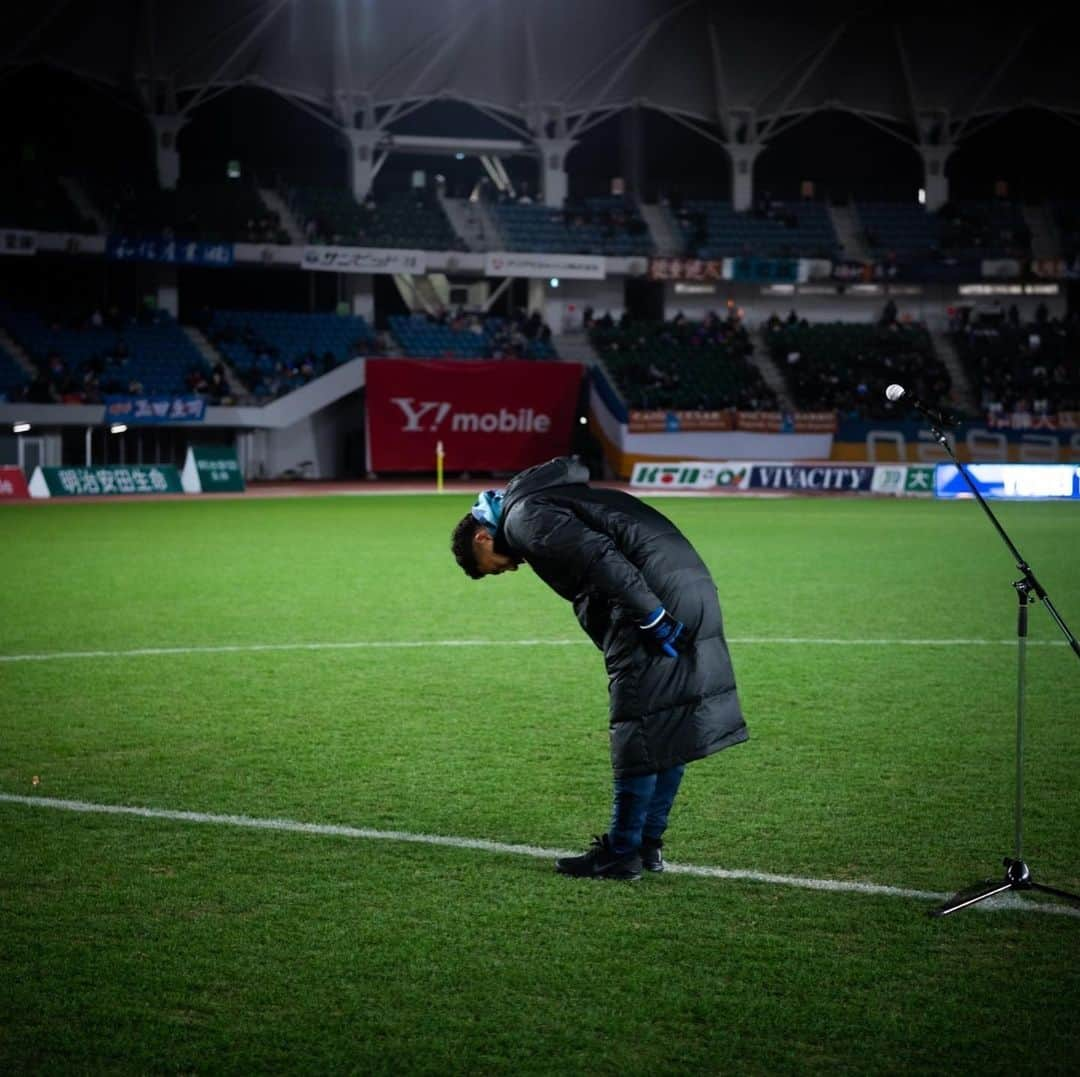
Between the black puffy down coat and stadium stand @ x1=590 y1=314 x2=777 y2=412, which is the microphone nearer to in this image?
the black puffy down coat

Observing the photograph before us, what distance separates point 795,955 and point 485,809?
91.0 inches

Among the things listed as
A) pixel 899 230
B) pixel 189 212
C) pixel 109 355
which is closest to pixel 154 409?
pixel 109 355

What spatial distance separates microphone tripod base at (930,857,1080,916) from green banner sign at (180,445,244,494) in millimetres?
35015

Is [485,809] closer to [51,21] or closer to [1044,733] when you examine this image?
[1044,733]

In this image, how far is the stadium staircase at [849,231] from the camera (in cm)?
5569

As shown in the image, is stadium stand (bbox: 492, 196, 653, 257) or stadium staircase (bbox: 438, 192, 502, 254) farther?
stadium stand (bbox: 492, 196, 653, 257)

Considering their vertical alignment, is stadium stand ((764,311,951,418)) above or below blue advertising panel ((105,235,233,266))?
below

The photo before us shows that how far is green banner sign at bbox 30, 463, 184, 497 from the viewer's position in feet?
117

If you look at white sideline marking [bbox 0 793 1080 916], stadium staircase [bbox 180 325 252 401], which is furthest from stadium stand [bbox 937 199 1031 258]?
white sideline marking [bbox 0 793 1080 916]

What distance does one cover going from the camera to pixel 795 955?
5.08 meters

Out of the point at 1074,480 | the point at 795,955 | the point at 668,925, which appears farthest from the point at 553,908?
the point at 1074,480

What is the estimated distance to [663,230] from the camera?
180ft

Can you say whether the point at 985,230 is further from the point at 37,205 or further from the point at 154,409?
the point at 37,205

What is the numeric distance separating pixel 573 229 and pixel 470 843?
48135 mm
